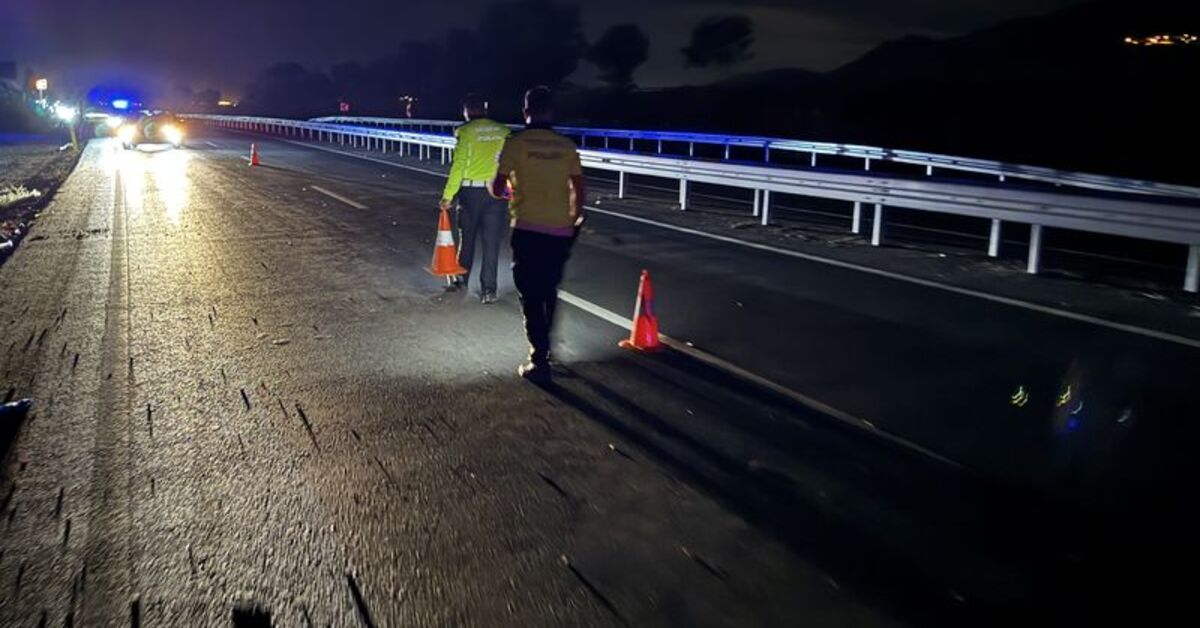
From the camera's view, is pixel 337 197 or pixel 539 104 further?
pixel 337 197

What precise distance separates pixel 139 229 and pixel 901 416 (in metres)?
13.0

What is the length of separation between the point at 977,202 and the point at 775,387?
7110 millimetres

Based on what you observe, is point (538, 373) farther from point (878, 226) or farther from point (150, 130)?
point (150, 130)

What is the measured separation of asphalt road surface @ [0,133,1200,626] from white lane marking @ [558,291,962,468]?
0.03m

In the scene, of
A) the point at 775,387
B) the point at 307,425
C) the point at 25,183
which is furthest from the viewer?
the point at 25,183

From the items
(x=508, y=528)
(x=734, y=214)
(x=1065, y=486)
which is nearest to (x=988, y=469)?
(x=1065, y=486)

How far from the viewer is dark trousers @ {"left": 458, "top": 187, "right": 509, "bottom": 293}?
30.1 feet

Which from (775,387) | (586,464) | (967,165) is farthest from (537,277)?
(967,165)

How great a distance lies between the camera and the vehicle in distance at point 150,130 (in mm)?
40781

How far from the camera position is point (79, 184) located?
2389cm

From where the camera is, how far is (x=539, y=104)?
21.9ft

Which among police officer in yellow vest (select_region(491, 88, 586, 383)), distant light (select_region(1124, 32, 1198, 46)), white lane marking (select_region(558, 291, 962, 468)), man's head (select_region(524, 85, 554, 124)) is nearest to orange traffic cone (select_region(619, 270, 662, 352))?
white lane marking (select_region(558, 291, 962, 468))

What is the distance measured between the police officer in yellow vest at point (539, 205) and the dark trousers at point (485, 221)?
2354mm

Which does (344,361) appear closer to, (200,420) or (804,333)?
(200,420)
